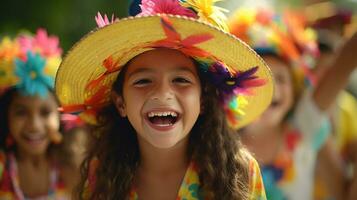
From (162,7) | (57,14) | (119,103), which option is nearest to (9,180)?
(119,103)

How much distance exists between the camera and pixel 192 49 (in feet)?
8.68

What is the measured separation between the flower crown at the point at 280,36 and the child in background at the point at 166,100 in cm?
103

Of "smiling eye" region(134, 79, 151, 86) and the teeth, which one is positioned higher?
"smiling eye" region(134, 79, 151, 86)

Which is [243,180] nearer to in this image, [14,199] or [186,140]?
[186,140]

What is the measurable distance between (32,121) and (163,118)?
1576 mm

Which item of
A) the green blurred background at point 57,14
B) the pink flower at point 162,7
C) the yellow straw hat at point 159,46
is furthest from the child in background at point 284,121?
the green blurred background at point 57,14

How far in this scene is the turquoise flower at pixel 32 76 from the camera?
3.98 meters

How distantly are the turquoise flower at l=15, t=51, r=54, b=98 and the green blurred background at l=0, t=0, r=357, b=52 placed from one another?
10.1 ft

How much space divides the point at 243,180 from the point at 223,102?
417mm

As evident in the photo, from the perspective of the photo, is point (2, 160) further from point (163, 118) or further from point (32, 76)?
point (163, 118)

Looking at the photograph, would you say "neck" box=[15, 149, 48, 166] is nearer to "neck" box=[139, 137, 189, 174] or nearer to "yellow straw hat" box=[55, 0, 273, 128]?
"yellow straw hat" box=[55, 0, 273, 128]

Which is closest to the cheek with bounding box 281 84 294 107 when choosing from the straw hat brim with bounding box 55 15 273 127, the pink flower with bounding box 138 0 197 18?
the straw hat brim with bounding box 55 15 273 127

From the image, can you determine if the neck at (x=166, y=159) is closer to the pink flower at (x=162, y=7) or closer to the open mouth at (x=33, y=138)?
the pink flower at (x=162, y=7)

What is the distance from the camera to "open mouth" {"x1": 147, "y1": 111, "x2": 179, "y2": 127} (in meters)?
2.65
